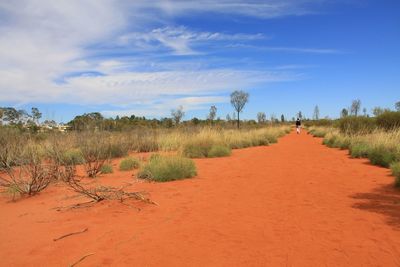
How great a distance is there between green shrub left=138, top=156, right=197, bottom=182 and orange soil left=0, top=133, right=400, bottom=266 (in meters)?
0.75

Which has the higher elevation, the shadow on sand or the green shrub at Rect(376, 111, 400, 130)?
the green shrub at Rect(376, 111, 400, 130)

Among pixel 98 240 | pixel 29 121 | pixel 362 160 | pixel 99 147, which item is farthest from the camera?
pixel 29 121

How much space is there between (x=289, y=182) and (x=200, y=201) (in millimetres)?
3292

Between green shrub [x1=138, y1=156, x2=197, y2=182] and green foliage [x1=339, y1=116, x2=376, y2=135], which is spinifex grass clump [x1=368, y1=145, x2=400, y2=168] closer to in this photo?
green shrub [x1=138, y1=156, x2=197, y2=182]

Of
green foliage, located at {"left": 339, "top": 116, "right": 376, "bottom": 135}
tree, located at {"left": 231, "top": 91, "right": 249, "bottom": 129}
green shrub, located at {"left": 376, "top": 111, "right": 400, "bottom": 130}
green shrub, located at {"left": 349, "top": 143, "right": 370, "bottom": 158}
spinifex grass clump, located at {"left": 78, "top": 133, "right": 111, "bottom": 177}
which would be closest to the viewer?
spinifex grass clump, located at {"left": 78, "top": 133, "right": 111, "bottom": 177}

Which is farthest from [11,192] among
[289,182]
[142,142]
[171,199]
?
[142,142]

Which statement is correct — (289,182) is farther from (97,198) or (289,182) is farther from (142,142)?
(142,142)

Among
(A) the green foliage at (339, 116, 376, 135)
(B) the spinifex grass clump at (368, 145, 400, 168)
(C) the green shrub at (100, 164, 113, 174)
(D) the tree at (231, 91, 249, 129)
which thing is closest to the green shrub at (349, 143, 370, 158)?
(B) the spinifex grass clump at (368, 145, 400, 168)

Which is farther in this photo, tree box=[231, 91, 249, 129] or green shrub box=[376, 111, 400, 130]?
tree box=[231, 91, 249, 129]

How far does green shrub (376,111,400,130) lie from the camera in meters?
25.4

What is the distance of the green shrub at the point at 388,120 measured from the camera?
25.4m

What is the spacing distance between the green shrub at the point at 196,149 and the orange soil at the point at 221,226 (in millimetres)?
7783

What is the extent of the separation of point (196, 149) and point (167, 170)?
7377 millimetres

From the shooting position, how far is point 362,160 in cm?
1568
